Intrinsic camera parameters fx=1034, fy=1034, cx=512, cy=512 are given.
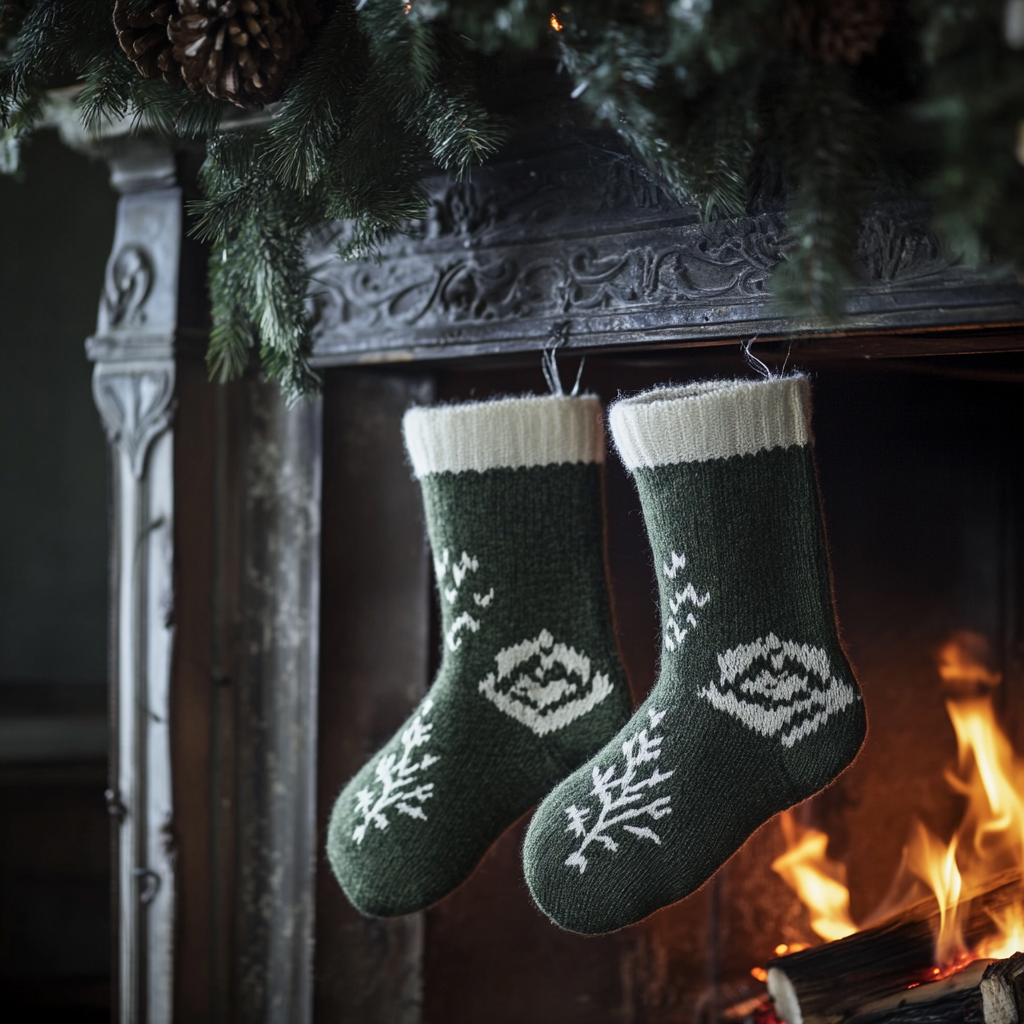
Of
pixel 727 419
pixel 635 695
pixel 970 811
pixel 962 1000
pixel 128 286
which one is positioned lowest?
pixel 962 1000

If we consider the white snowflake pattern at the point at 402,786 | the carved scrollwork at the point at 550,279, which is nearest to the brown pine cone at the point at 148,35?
the carved scrollwork at the point at 550,279

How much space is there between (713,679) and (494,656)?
8.4 inches

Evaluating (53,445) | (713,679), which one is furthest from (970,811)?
(53,445)

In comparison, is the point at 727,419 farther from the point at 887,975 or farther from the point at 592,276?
the point at 887,975

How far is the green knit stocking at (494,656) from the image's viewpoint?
955 mm

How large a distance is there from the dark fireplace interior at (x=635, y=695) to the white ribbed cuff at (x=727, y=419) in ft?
0.62

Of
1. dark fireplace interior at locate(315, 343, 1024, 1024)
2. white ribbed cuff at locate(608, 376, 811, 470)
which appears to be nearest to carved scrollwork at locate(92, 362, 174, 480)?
dark fireplace interior at locate(315, 343, 1024, 1024)

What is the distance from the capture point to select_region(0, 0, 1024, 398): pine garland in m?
0.60

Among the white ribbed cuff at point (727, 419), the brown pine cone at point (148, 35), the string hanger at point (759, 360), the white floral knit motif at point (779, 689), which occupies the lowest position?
the white floral knit motif at point (779, 689)

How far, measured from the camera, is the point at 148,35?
0.86 m

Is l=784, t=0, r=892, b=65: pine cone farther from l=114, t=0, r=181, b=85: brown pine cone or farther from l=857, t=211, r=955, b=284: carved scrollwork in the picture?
l=114, t=0, r=181, b=85: brown pine cone

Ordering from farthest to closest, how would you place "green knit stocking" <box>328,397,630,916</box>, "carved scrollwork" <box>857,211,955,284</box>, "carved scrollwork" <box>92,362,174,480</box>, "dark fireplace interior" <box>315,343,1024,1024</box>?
"carved scrollwork" <box>92,362,174,480</box>, "dark fireplace interior" <box>315,343,1024,1024</box>, "green knit stocking" <box>328,397,630,916</box>, "carved scrollwork" <box>857,211,955,284</box>

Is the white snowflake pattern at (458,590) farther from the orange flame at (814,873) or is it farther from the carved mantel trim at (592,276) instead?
the orange flame at (814,873)

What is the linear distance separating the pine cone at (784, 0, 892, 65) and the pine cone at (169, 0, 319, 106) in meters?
0.42
